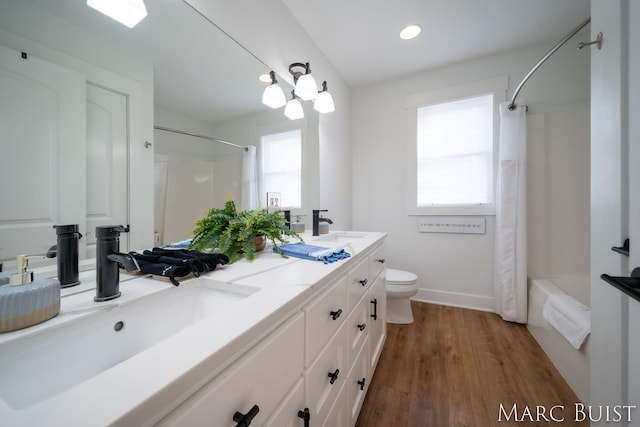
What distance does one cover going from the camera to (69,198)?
2.09ft

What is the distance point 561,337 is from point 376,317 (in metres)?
1.14

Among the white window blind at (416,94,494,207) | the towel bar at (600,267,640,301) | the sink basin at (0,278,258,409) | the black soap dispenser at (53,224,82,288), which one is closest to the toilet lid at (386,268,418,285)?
the white window blind at (416,94,494,207)

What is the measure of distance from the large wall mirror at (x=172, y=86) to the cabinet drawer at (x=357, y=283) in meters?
0.72

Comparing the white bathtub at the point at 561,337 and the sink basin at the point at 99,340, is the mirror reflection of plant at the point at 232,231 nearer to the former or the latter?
the sink basin at the point at 99,340

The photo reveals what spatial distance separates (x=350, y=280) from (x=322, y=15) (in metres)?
1.91

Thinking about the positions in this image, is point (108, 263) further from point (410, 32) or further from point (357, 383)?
point (410, 32)

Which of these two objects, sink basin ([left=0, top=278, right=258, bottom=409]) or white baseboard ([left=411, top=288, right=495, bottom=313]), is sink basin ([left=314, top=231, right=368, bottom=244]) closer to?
sink basin ([left=0, top=278, right=258, bottom=409])

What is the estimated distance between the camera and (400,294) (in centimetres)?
193

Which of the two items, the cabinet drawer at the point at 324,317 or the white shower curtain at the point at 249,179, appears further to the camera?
the white shower curtain at the point at 249,179

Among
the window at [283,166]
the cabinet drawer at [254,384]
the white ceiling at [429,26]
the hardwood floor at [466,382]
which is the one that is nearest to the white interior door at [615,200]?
the hardwood floor at [466,382]

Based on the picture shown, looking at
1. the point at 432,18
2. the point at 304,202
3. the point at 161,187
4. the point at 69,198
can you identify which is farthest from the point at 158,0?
the point at 432,18

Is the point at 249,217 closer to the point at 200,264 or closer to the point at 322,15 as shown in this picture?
the point at 200,264

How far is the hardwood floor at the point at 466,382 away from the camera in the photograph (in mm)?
1145

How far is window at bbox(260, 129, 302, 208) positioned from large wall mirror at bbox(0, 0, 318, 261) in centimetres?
11
